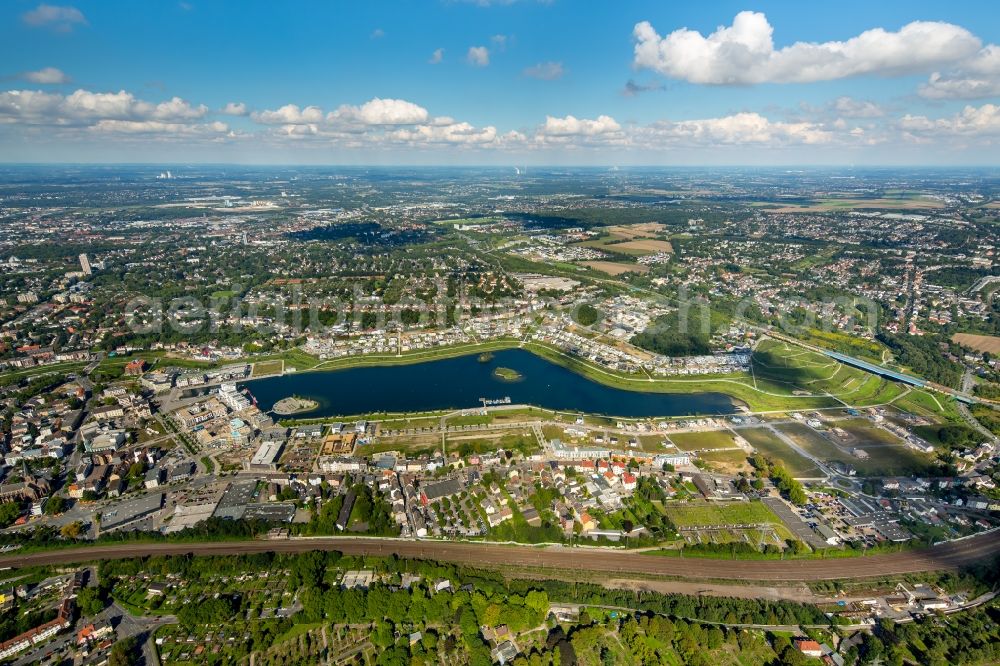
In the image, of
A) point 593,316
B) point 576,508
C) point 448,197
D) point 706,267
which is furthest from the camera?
point 448,197

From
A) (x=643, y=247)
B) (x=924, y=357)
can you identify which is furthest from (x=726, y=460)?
(x=643, y=247)

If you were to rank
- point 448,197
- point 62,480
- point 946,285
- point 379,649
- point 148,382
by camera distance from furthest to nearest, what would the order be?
point 448,197 → point 946,285 → point 148,382 → point 62,480 → point 379,649

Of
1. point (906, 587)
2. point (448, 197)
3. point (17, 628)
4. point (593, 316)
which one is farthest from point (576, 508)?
point (448, 197)

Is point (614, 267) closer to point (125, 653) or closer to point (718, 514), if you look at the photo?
point (718, 514)

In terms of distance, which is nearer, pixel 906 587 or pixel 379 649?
pixel 379 649

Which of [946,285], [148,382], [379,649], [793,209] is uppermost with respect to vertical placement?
[793,209]

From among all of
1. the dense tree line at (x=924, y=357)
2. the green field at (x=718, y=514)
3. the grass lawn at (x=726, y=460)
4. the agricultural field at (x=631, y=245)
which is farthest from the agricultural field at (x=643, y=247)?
the green field at (x=718, y=514)

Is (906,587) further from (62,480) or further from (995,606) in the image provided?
(62,480)

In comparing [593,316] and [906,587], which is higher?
[593,316]
